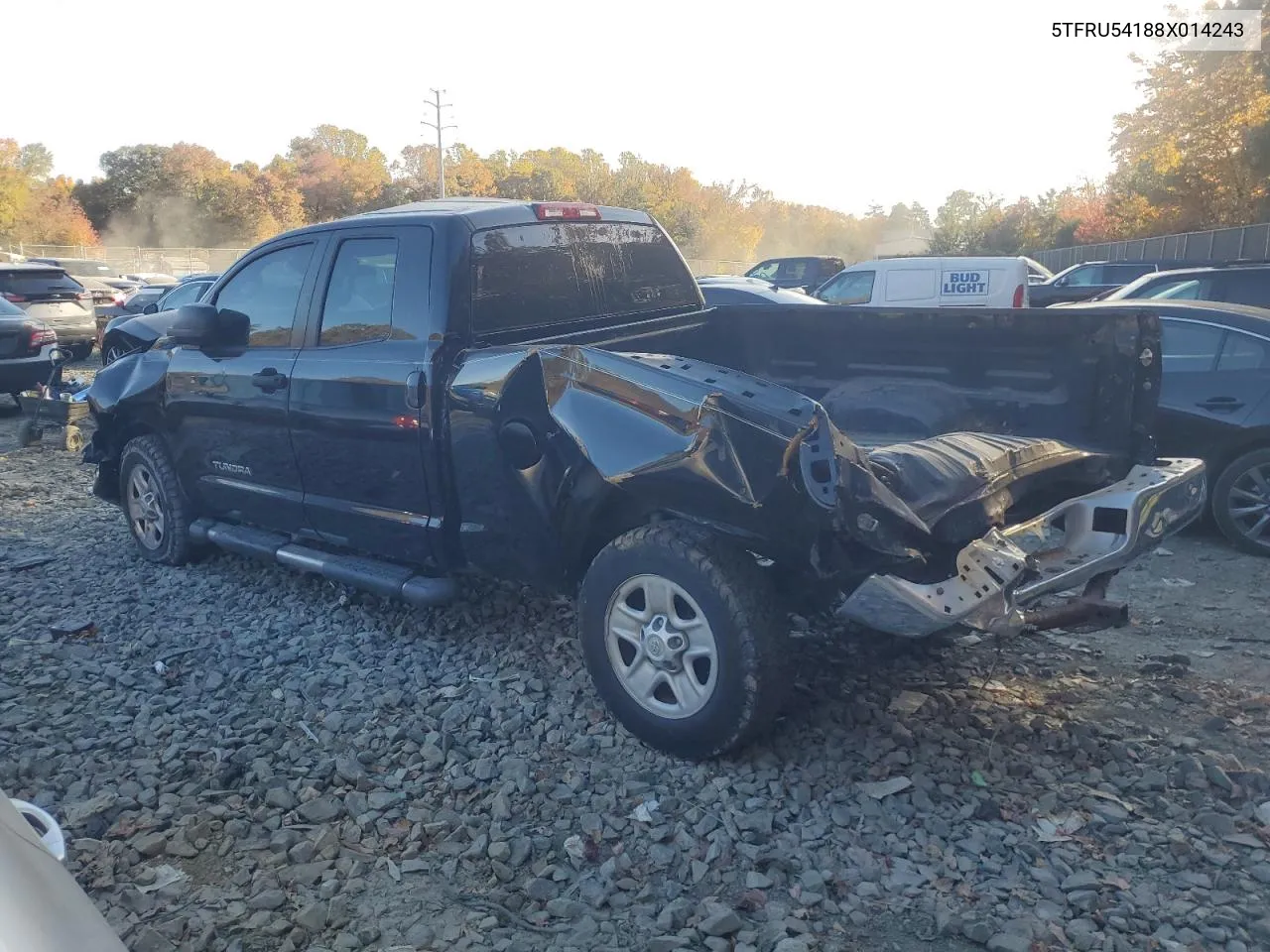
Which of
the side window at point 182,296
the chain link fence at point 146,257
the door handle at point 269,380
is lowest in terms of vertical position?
the door handle at point 269,380

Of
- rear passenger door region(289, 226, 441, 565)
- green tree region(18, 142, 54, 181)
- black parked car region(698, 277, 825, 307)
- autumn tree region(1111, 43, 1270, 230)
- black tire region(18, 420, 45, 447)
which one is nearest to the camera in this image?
rear passenger door region(289, 226, 441, 565)

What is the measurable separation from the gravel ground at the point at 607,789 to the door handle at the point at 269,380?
1199mm

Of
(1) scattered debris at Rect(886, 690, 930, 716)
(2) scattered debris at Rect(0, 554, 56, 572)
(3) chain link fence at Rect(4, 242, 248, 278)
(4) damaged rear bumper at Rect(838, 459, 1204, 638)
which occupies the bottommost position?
(2) scattered debris at Rect(0, 554, 56, 572)

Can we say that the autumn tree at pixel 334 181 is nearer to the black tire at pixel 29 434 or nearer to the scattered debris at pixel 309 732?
the black tire at pixel 29 434

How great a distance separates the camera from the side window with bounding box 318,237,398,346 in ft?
15.5

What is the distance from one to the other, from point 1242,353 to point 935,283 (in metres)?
7.31

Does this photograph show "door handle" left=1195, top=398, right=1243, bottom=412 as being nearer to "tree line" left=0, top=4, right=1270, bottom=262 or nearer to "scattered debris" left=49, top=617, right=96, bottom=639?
"scattered debris" left=49, top=617, right=96, bottom=639

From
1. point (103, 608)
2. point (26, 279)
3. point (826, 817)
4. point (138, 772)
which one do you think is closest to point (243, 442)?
point (103, 608)

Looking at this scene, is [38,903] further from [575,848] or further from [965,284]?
[965,284]

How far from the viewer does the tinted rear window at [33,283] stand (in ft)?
52.1

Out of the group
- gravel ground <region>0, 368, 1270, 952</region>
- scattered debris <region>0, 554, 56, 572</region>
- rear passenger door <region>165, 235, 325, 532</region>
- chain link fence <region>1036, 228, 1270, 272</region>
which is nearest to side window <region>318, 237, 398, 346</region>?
rear passenger door <region>165, 235, 325, 532</region>

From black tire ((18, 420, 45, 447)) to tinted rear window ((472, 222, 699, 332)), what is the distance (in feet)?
25.0

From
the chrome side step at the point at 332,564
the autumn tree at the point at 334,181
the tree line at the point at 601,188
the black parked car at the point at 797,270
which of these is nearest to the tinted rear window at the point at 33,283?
the chrome side step at the point at 332,564

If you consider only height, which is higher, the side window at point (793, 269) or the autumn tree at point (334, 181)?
the autumn tree at point (334, 181)
